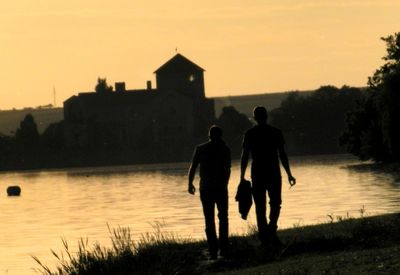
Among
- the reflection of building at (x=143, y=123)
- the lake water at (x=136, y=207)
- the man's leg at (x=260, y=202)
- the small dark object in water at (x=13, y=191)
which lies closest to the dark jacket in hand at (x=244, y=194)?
the man's leg at (x=260, y=202)

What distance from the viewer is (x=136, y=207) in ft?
260

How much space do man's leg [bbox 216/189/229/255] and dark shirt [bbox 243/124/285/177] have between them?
2.55ft

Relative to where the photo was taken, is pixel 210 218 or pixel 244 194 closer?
pixel 244 194

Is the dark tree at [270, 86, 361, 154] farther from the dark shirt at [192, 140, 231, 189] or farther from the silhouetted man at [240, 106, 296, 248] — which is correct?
the silhouetted man at [240, 106, 296, 248]

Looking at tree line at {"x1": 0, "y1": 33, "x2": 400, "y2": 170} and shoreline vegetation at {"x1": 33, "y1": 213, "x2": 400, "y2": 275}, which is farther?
tree line at {"x1": 0, "y1": 33, "x2": 400, "y2": 170}

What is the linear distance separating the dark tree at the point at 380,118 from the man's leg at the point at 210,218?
66603 mm

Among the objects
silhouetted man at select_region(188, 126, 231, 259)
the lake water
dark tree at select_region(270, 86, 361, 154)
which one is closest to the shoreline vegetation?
silhouetted man at select_region(188, 126, 231, 259)

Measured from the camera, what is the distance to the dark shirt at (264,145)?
23156mm

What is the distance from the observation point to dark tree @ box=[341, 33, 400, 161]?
90.2 metres

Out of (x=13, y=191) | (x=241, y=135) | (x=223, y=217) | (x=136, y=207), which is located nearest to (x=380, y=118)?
(x=136, y=207)

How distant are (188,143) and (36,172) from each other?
22.1 m

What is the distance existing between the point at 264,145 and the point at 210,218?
166 cm

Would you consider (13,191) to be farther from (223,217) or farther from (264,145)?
(264,145)

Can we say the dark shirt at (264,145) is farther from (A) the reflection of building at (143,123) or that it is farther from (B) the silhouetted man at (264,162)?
(A) the reflection of building at (143,123)
